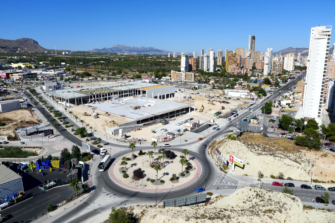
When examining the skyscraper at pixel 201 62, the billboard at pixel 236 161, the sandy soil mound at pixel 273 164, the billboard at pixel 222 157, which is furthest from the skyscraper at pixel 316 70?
the skyscraper at pixel 201 62

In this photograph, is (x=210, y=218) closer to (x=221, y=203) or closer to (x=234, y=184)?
(x=221, y=203)

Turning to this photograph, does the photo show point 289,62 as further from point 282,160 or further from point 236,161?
point 236,161

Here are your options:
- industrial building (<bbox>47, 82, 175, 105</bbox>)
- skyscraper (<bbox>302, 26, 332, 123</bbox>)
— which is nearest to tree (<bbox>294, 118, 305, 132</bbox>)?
skyscraper (<bbox>302, 26, 332, 123</bbox>)

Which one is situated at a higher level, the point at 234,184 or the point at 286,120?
the point at 286,120

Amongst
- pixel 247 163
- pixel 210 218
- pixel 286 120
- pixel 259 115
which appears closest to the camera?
pixel 210 218

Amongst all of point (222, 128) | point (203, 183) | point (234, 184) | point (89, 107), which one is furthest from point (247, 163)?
point (89, 107)

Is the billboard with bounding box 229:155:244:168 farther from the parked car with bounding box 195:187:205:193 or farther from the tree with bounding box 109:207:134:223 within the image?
the tree with bounding box 109:207:134:223
